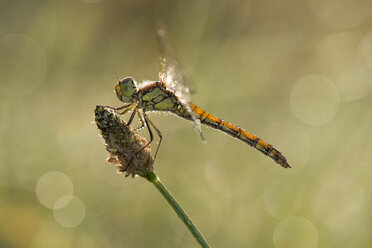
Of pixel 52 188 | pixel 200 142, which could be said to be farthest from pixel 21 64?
pixel 200 142

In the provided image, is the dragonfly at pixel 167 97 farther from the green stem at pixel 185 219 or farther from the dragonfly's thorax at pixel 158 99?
the green stem at pixel 185 219

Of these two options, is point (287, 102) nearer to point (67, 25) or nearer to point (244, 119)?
point (244, 119)

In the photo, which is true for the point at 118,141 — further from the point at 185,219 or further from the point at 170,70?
the point at 170,70

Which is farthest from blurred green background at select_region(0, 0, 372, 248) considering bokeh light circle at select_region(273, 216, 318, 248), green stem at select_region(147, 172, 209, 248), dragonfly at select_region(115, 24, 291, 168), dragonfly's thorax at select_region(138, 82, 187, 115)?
green stem at select_region(147, 172, 209, 248)

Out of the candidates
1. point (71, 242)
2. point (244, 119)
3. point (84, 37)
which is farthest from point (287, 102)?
point (71, 242)

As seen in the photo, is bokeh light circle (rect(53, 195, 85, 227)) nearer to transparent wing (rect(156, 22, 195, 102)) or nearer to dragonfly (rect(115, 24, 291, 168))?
dragonfly (rect(115, 24, 291, 168))
